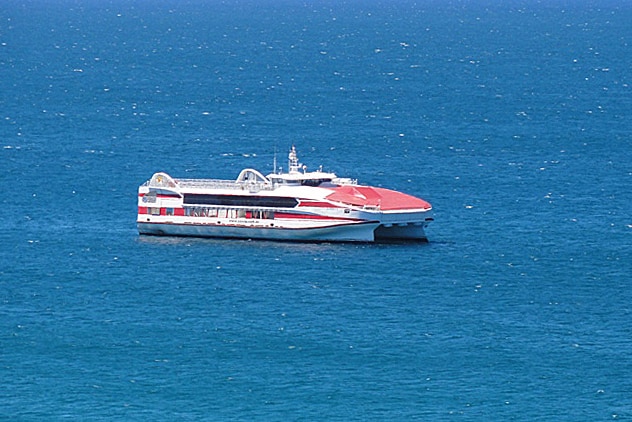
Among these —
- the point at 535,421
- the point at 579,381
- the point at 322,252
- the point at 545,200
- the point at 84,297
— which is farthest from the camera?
the point at 545,200

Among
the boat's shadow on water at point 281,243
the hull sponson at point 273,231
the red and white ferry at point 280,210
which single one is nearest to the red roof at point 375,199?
the red and white ferry at point 280,210

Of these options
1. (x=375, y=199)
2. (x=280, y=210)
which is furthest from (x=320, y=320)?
(x=375, y=199)

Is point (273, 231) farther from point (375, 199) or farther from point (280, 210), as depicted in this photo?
point (375, 199)

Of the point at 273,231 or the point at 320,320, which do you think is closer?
the point at 320,320

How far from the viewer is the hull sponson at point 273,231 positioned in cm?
16800

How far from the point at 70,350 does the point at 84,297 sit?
51.9 ft

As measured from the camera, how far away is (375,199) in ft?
554

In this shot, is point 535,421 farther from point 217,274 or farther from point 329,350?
point 217,274

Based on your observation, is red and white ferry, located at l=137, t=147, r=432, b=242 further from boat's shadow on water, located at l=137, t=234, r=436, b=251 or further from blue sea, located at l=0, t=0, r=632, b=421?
→ blue sea, located at l=0, t=0, r=632, b=421

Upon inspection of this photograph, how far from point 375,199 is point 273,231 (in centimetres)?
942

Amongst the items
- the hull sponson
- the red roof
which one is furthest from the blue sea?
the red roof

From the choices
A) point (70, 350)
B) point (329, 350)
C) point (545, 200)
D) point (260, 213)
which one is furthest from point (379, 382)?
point (545, 200)

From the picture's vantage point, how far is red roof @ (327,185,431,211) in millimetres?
168000

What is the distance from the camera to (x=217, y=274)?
158 metres
